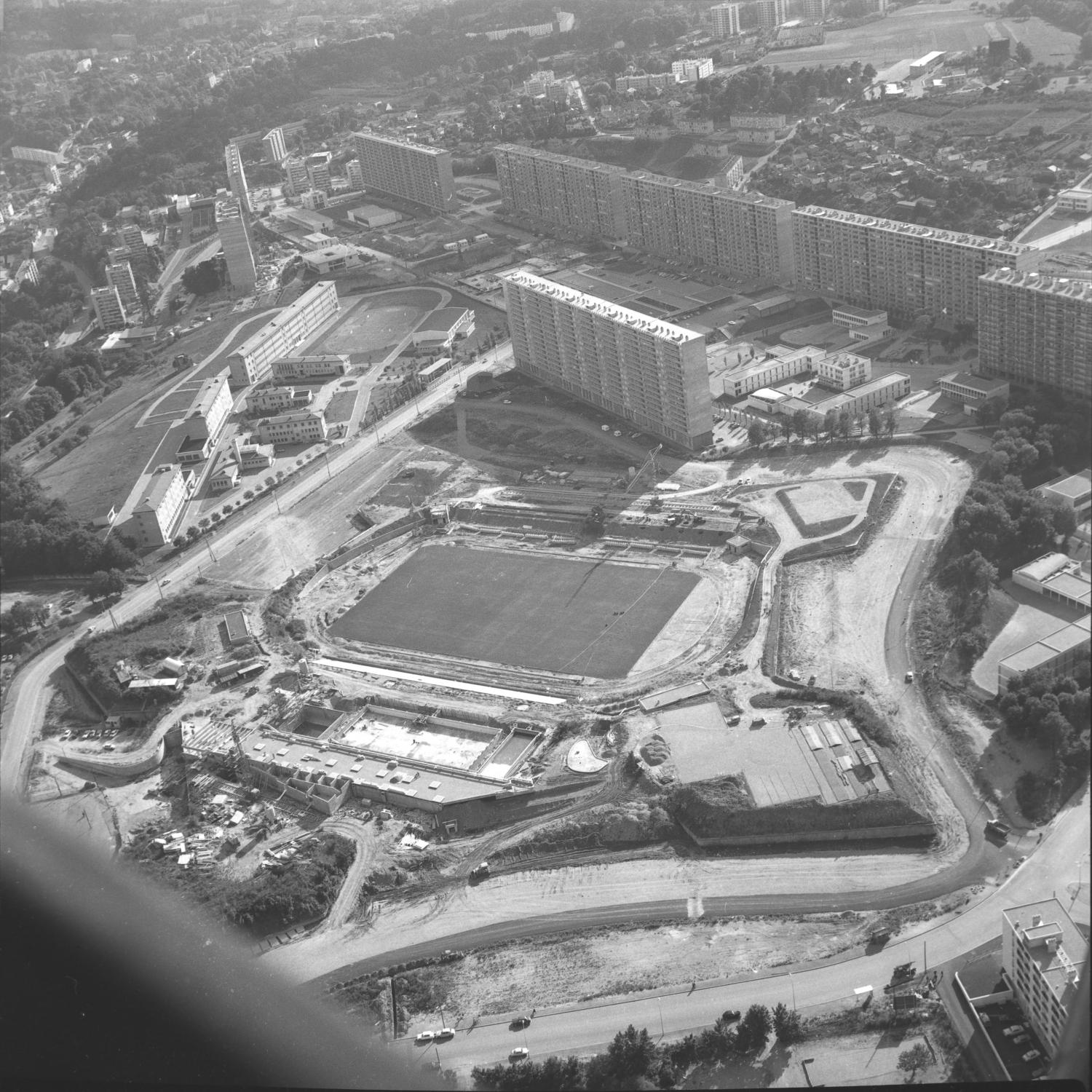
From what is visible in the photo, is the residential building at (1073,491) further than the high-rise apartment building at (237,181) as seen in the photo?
No

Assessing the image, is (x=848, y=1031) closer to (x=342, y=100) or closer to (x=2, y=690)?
(x=2, y=690)

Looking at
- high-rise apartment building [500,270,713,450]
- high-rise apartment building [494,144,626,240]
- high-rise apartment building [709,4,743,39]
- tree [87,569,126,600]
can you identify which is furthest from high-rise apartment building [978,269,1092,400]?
high-rise apartment building [709,4,743,39]

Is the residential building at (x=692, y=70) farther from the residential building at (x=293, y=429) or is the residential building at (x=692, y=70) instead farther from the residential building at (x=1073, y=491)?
the residential building at (x=1073, y=491)

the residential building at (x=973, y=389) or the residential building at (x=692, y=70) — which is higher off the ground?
the residential building at (x=692, y=70)

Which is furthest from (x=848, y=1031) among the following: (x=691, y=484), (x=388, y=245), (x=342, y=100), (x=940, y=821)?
(x=342, y=100)

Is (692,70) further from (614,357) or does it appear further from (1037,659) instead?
(1037,659)

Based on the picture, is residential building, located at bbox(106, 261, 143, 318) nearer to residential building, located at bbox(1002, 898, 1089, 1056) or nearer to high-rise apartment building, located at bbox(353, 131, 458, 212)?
high-rise apartment building, located at bbox(353, 131, 458, 212)

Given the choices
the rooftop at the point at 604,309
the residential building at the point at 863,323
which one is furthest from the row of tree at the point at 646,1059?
the residential building at the point at 863,323
